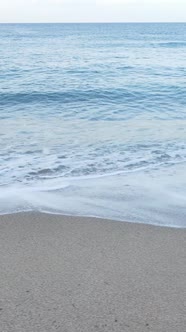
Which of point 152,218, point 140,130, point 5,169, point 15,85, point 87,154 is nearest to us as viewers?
point 152,218

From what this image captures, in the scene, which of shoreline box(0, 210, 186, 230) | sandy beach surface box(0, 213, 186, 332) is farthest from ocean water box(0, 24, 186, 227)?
sandy beach surface box(0, 213, 186, 332)

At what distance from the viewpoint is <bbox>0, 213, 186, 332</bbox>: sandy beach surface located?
3029 mm

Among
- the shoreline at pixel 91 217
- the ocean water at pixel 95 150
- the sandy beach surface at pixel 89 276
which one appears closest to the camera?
the sandy beach surface at pixel 89 276

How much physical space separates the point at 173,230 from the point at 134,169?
2446 mm

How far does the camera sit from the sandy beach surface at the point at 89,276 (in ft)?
9.94

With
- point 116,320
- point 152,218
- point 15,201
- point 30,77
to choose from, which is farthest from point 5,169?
point 30,77

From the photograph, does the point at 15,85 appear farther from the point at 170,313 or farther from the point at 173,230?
the point at 170,313

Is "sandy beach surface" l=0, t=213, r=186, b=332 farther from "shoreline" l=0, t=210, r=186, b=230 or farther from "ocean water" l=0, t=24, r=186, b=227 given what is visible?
"ocean water" l=0, t=24, r=186, b=227

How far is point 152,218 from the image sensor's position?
16.1ft

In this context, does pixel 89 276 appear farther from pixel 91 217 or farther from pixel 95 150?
pixel 95 150

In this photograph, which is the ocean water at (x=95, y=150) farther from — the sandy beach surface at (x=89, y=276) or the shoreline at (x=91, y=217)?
the sandy beach surface at (x=89, y=276)

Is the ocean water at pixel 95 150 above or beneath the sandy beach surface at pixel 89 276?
above

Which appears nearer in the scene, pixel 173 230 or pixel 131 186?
pixel 173 230

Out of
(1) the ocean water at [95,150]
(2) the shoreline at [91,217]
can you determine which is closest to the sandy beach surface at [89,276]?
(2) the shoreline at [91,217]
